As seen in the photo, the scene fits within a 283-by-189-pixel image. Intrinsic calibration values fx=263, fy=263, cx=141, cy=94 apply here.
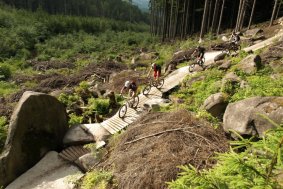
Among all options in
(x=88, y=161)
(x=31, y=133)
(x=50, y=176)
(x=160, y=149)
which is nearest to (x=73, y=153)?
(x=50, y=176)

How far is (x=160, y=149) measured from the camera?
27.8 feet

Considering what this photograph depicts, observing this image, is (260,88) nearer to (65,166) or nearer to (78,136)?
(78,136)

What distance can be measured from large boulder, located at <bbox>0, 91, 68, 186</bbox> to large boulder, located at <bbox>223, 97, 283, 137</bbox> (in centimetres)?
801

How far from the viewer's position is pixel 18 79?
2753 cm

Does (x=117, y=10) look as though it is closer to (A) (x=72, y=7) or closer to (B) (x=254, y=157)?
(A) (x=72, y=7)

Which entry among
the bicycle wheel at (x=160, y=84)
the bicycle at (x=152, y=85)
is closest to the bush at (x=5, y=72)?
the bicycle at (x=152, y=85)

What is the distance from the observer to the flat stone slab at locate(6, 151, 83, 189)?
10211 millimetres

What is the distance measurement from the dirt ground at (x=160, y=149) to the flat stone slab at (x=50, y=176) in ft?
5.57

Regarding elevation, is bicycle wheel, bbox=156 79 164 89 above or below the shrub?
above

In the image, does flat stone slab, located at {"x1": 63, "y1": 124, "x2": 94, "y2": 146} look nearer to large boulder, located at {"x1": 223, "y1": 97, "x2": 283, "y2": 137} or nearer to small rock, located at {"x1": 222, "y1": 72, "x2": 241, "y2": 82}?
large boulder, located at {"x1": 223, "y1": 97, "x2": 283, "y2": 137}

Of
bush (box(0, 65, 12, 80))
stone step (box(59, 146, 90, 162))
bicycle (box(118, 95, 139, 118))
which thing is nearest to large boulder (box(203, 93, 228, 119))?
bicycle (box(118, 95, 139, 118))

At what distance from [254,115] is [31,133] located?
936cm

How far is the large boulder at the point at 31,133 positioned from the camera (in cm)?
1108

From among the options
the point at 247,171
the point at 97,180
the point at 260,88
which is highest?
the point at 247,171
